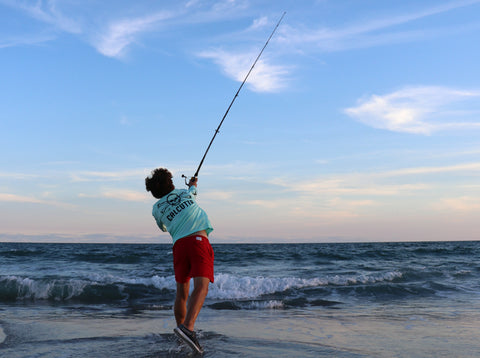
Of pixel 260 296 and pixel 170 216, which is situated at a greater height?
pixel 170 216

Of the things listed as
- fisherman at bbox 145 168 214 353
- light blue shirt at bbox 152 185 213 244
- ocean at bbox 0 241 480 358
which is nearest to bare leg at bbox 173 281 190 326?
fisherman at bbox 145 168 214 353

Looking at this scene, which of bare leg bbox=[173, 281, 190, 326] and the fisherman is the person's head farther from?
bare leg bbox=[173, 281, 190, 326]

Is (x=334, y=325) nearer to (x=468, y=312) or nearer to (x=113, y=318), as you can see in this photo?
(x=468, y=312)

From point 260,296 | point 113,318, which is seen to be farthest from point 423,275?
point 113,318

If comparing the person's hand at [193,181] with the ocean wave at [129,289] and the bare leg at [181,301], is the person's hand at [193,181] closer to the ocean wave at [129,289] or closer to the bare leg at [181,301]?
the bare leg at [181,301]

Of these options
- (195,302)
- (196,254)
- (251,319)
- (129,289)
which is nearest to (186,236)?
(196,254)

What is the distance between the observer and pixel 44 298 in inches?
299

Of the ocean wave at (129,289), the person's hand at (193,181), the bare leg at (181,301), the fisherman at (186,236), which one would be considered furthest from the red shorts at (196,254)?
the ocean wave at (129,289)

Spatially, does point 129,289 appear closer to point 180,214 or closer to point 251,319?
point 251,319

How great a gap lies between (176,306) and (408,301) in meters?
4.98

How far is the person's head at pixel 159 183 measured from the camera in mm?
3432

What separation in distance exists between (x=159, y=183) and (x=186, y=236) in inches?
20.1

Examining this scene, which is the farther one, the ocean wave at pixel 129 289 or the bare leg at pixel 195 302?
the ocean wave at pixel 129 289

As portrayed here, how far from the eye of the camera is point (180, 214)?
3.28m
